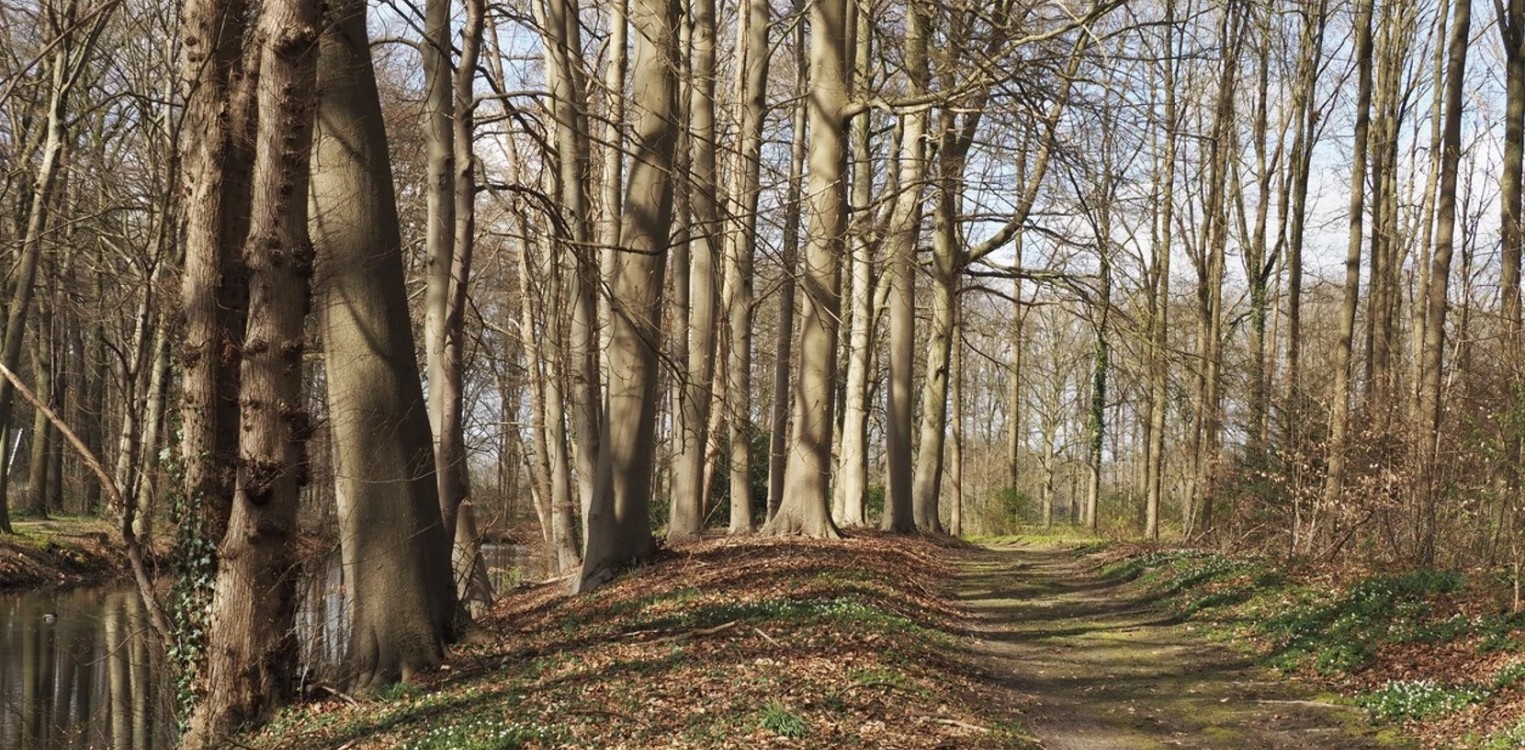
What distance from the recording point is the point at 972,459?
67.1 metres

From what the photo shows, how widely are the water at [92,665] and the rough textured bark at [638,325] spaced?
10.9 feet

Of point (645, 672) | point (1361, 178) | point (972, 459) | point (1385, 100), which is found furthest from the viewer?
point (972, 459)

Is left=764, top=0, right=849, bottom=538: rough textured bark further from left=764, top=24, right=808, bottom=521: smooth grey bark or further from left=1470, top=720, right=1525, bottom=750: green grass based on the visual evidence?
left=1470, top=720, right=1525, bottom=750: green grass

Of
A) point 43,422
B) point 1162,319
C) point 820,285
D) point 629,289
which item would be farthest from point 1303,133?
point 43,422

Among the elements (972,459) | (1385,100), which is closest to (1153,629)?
(1385,100)

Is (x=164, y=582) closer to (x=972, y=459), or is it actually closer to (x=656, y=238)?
(x=656, y=238)

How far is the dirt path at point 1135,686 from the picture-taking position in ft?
29.0

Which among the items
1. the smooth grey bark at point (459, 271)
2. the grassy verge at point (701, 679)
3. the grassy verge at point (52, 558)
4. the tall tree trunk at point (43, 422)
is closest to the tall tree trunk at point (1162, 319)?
the grassy verge at point (701, 679)

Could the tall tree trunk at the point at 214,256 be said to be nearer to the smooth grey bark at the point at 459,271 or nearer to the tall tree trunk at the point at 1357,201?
the smooth grey bark at the point at 459,271

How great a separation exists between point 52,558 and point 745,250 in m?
16.1

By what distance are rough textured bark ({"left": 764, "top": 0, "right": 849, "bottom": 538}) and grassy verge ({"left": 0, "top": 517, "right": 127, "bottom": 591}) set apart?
13047 millimetres

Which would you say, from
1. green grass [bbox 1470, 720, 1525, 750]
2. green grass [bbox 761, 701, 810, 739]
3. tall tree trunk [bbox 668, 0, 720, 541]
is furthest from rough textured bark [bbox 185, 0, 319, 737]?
green grass [bbox 1470, 720, 1525, 750]

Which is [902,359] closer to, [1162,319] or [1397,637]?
[1162,319]

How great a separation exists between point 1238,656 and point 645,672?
5740mm
